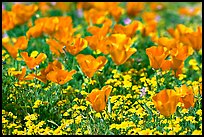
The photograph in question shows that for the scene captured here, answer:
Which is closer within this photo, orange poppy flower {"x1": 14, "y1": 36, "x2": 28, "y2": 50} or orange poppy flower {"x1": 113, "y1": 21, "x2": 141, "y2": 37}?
orange poppy flower {"x1": 14, "y1": 36, "x2": 28, "y2": 50}

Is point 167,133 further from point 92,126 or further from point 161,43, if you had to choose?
point 161,43

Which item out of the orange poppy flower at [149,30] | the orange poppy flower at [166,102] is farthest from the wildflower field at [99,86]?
the orange poppy flower at [149,30]

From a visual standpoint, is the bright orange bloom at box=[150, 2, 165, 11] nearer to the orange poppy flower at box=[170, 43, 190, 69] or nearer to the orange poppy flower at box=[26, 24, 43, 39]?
the orange poppy flower at box=[26, 24, 43, 39]

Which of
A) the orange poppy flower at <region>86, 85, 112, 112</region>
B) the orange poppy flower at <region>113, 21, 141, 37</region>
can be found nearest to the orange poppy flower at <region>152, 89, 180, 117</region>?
the orange poppy flower at <region>86, 85, 112, 112</region>

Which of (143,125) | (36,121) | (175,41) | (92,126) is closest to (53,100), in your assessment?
(36,121)

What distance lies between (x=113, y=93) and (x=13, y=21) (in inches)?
50.5

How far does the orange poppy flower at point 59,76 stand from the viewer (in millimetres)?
3189

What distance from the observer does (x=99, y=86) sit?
369 centimetres

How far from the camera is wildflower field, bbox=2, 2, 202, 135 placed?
2996mm

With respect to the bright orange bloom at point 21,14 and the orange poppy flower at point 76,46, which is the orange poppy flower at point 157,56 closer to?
the orange poppy flower at point 76,46

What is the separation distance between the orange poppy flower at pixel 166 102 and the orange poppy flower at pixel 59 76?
590 millimetres

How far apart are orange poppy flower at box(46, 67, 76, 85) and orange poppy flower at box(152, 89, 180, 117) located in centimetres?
59

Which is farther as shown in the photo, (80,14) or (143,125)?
(80,14)

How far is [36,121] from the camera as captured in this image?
3.22 metres
